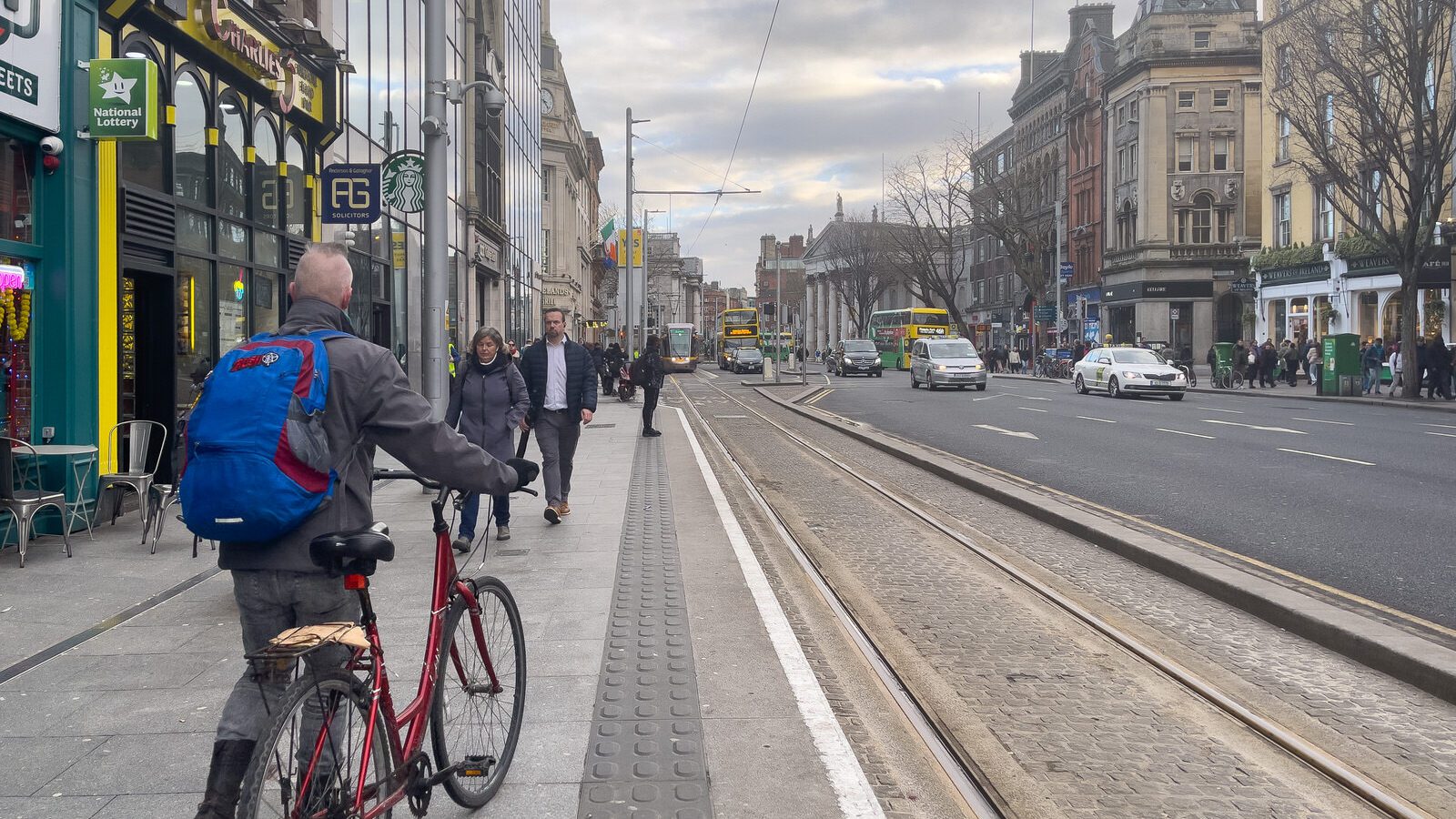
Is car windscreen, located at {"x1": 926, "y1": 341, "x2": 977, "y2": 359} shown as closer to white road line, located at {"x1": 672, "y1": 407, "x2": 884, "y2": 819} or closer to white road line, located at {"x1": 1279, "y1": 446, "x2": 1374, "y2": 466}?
white road line, located at {"x1": 1279, "y1": 446, "x2": 1374, "y2": 466}

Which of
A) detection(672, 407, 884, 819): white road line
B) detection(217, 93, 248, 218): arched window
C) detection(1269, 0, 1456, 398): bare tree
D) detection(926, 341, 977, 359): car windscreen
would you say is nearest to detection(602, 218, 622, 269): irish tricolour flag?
detection(926, 341, 977, 359): car windscreen

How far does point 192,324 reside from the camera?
12242 mm

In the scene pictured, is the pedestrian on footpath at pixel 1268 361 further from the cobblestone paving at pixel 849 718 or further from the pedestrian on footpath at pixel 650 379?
the cobblestone paving at pixel 849 718

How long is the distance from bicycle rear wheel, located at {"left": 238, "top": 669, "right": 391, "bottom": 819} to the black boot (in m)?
0.13

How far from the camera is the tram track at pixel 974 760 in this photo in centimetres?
412

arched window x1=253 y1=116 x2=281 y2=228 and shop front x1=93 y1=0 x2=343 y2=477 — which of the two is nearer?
shop front x1=93 y1=0 x2=343 y2=477

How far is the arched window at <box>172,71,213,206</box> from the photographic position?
11.9m

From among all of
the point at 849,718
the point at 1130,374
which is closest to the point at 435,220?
the point at 849,718

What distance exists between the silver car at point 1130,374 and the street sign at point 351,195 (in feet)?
76.4

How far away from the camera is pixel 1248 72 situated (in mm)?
58906

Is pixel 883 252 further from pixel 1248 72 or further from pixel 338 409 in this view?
pixel 338 409

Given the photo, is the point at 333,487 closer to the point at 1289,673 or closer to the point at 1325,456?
the point at 1289,673

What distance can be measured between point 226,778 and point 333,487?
0.74 m

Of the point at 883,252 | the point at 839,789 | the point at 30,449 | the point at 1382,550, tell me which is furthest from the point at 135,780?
the point at 883,252
